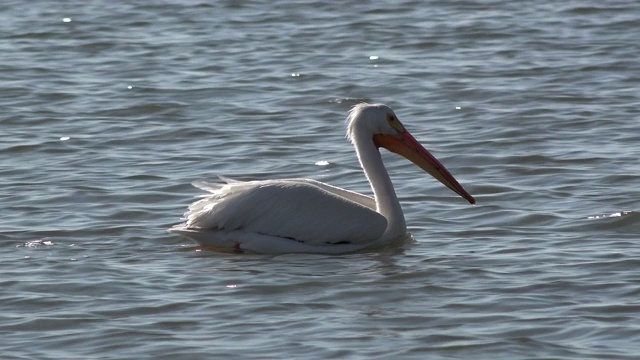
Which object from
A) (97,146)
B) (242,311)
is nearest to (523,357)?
(242,311)

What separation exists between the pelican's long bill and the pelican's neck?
7 cm

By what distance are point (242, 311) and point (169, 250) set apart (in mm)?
1231

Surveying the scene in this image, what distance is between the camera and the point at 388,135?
7488 mm

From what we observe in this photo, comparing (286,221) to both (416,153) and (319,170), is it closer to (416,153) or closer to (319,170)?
(416,153)

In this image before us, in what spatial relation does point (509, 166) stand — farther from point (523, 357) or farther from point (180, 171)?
point (523, 357)

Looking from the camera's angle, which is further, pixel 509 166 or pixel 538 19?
pixel 538 19

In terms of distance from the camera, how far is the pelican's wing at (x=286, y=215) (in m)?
6.95

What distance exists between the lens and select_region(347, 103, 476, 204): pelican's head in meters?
7.42

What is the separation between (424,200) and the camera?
8.12 meters

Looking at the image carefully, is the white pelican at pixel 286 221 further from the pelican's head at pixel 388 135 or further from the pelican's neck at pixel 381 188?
the pelican's head at pixel 388 135

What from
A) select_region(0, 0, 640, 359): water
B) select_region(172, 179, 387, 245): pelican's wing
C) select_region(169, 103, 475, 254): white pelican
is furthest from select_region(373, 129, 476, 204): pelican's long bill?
select_region(172, 179, 387, 245): pelican's wing

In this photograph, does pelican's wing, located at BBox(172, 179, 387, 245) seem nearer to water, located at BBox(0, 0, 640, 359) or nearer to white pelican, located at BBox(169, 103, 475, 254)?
white pelican, located at BBox(169, 103, 475, 254)

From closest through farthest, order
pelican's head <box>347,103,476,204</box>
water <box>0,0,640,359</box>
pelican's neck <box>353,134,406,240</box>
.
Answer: water <box>0,0,640,359</box>
pelican's neck <box>353,134,406,240</box>
pelican's head <box>347,103,476,204</box>

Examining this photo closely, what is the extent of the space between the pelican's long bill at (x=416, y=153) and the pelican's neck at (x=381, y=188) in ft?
0.22
